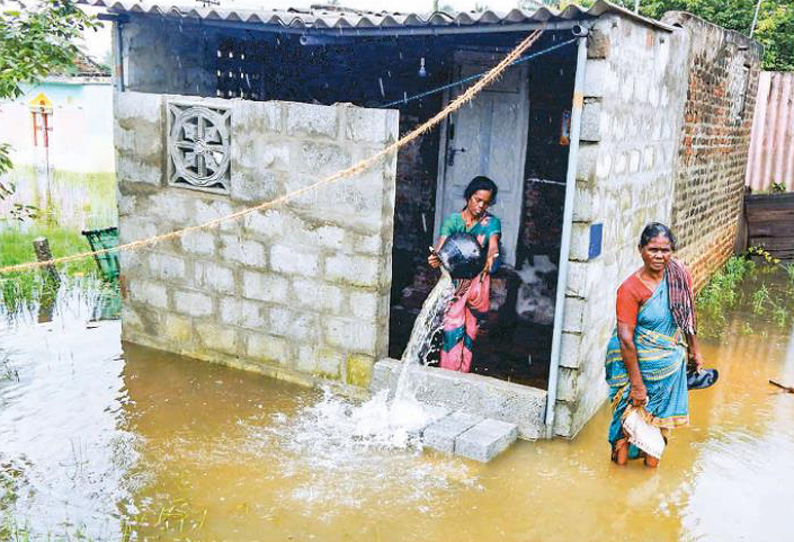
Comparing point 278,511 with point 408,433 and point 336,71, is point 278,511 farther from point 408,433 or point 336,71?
point 336,71

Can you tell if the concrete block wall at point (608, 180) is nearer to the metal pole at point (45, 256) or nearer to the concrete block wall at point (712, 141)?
the concrete block wall at point (712, 141)

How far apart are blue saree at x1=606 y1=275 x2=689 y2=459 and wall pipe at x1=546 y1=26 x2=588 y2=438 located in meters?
0.47

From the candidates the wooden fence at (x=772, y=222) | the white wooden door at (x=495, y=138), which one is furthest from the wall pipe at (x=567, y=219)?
the wooden fence at (x=772, y=222)

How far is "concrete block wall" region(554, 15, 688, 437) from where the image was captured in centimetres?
532

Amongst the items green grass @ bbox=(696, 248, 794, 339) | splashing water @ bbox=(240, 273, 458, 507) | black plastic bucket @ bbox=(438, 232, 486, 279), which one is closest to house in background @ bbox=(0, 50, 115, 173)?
green grass @ bbox=(696, 248, 794, 339)

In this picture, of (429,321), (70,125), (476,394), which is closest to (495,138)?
(429,321)

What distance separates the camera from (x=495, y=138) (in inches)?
336

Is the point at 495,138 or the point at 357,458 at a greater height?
the point at 495,138

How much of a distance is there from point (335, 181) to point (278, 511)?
103 inches

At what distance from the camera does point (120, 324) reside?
26.3 ft

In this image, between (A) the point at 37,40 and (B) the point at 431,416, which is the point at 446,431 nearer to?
(B) the point at 431,416

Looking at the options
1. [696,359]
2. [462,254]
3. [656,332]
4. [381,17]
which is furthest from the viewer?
[462,254]

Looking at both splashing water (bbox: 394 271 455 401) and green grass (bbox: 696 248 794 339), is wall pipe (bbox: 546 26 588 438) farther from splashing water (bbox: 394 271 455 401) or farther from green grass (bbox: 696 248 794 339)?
green grass (bbox: 696 248 794 339)

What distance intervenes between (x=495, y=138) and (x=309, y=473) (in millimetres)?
4690
